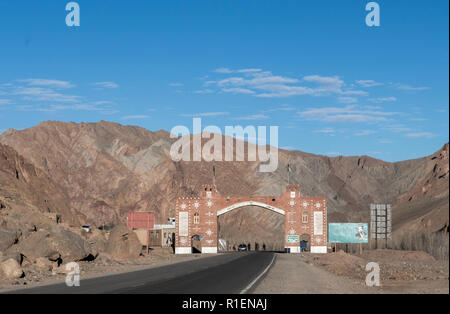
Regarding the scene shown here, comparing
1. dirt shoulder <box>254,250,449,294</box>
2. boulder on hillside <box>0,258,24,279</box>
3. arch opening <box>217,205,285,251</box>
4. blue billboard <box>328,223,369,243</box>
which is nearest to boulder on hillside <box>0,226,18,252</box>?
boulder on hillside <box>0,258,24,279</box>

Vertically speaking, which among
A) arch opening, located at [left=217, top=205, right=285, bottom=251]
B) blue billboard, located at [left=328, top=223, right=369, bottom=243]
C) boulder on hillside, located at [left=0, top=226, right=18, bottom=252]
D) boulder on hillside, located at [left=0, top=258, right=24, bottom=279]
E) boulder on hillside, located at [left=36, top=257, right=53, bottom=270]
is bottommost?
arch opening, located at [left=217, top=205, right=285, bottom=251]

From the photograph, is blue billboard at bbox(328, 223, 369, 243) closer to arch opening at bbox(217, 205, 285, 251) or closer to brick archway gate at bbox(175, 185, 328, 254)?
brick archway gate at bbox(175, 185, 328, 254)

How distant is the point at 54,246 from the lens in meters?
39.9

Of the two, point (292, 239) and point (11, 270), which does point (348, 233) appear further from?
point (11, 270)

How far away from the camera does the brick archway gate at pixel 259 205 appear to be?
281 ft

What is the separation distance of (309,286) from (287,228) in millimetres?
59730

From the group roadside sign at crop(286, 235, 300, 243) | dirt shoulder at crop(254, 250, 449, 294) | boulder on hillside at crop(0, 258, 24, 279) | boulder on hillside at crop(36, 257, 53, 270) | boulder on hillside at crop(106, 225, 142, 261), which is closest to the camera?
dirt shoulder at crop(254, 250, 449, 294)

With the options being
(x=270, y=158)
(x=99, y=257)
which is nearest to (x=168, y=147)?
(x=270, y=158)

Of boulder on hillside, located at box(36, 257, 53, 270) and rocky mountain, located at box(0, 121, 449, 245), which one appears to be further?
rocky mountain, located at box(0, 121, 449, 245)

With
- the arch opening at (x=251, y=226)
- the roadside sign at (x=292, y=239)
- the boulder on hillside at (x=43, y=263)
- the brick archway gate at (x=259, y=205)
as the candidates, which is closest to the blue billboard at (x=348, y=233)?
the brick archway gate at (x=259, y=205)

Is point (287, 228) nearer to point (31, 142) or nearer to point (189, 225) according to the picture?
point (189, 225)

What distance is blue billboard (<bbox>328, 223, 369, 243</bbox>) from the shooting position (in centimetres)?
8138

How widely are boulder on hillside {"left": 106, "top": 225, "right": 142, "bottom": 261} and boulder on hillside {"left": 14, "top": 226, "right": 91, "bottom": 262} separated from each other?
858 centimetres

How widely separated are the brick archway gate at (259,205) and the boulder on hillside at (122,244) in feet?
106
